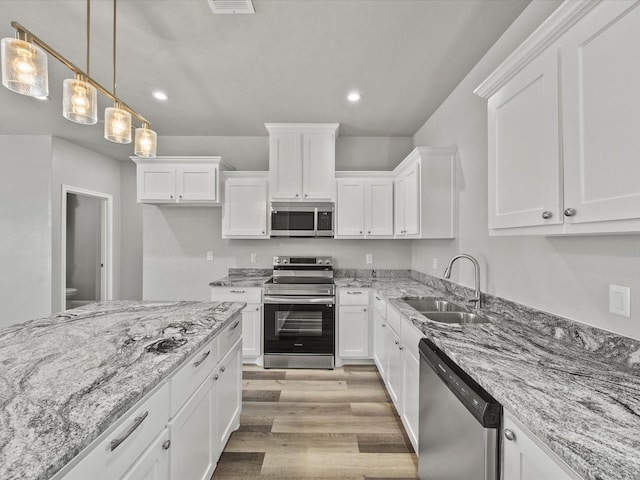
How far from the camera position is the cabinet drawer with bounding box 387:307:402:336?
7.04 feet

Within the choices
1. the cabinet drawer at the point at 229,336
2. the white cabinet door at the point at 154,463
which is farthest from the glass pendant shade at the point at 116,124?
the white cabinet door at the point at 154,463

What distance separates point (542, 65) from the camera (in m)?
1.12

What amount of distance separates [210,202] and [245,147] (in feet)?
3.30

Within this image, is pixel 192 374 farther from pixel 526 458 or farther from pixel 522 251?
pixel 522 251

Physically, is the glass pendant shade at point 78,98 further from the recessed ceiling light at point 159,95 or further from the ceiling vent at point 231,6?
the recessed ceiling light at point 159,95

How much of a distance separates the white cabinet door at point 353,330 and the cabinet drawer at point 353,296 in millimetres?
53

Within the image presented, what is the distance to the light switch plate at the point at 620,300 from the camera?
1138 millimetres

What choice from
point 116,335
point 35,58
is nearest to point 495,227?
point 116,335

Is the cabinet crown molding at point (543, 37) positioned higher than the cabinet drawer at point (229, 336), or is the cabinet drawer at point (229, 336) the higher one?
the cabinet crown molding at point (543, 37)

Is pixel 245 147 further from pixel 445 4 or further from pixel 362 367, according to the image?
pixel 362 367

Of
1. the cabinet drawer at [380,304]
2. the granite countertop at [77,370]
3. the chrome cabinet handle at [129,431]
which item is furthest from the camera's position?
the cabinet drawer at [380,304]

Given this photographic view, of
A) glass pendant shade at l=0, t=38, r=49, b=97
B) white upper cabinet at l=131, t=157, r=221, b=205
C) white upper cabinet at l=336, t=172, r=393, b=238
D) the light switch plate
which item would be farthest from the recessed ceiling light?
the light switch plate

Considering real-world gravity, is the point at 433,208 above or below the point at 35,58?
below

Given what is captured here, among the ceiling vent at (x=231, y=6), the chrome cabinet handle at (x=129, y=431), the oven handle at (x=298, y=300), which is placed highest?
the ceiling vent at (x=231, y=6)
